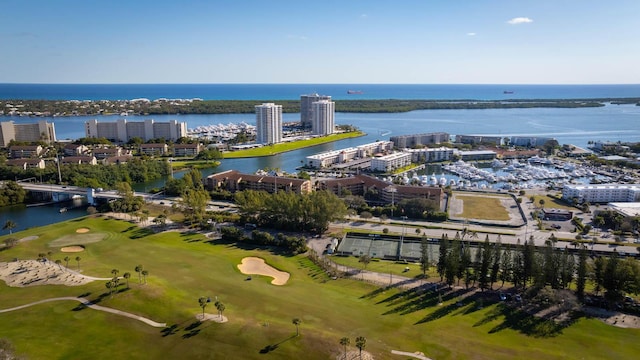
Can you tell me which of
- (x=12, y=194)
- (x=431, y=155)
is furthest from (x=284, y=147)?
(x=12, y=194)

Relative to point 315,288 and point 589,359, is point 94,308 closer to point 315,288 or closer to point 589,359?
point 315,288

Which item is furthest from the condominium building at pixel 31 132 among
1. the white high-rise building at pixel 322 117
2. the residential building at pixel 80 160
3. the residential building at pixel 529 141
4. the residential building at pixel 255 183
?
the residential building at pixel 529 141

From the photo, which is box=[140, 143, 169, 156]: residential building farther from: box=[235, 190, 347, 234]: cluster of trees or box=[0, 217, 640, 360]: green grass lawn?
box=[0, 217, 640, 360]: green grass lawn

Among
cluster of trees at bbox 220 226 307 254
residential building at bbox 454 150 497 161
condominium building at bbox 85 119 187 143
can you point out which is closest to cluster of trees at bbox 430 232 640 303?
cluster of trees at bbox 220 226 307 254

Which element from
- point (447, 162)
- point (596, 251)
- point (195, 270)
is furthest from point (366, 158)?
point (195, 270)

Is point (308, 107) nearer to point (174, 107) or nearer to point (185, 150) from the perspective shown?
point (185, 150)

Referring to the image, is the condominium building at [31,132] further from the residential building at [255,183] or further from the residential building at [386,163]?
the residential building at [386,163]
